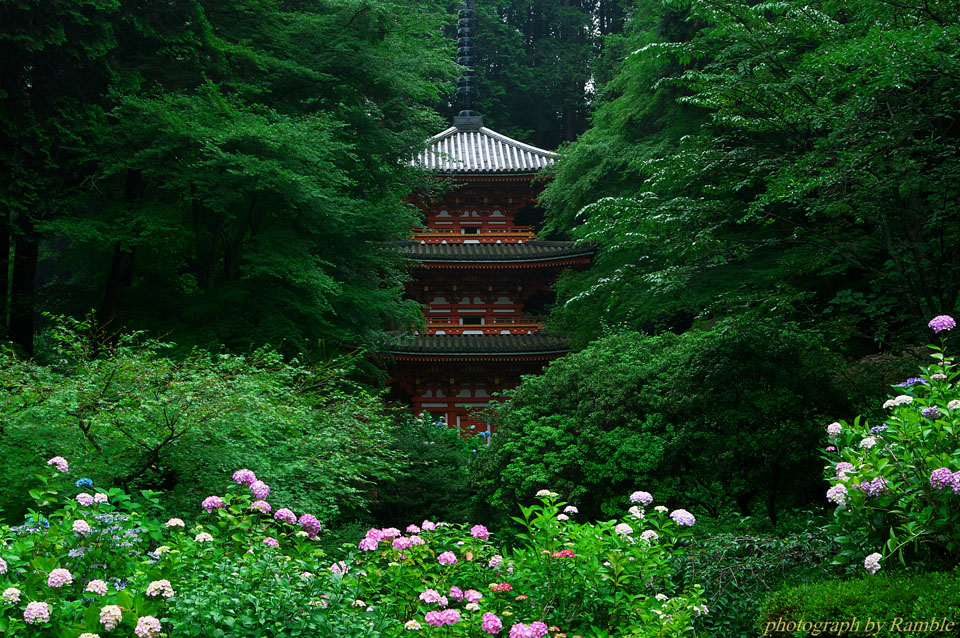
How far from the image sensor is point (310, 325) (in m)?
12.6

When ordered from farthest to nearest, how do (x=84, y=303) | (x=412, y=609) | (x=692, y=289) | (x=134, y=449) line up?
(x=692, y=289) < (x=84, y=303) < (x=134, y=449) < (x=412, y=609)

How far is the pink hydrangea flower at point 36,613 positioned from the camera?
3.51m

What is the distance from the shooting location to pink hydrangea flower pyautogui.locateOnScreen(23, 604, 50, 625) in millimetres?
3506

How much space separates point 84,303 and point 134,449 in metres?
7.06

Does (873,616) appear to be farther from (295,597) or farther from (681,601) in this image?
(295,597)

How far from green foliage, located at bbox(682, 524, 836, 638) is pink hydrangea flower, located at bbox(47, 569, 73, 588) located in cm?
366

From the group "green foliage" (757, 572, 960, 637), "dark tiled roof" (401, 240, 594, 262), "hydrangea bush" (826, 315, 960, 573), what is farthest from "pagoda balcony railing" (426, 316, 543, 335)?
"green foliage" (757, 572, 960, 637)

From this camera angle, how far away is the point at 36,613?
11.5ft

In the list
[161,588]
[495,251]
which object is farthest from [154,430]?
[495,251]

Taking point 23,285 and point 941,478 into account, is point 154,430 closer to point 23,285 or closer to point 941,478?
point 941,478

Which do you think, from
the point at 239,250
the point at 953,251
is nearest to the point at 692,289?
the point at 953,251

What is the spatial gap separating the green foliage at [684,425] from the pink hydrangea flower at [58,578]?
218 inches

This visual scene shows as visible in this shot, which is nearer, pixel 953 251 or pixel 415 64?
pixel 953 251

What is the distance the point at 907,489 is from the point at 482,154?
884 inches
